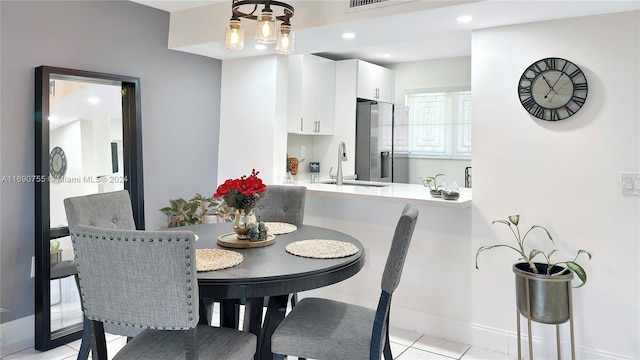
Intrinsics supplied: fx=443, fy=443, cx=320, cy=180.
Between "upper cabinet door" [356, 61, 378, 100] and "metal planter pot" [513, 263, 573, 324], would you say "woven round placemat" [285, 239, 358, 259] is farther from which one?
"upper cabinet door" [356, 61, 378, 100]

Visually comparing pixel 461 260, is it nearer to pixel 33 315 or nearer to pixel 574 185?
pixel 574 185

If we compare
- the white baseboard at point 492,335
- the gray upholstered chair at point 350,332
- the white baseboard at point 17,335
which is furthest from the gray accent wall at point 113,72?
the white baseboard at point 492,335

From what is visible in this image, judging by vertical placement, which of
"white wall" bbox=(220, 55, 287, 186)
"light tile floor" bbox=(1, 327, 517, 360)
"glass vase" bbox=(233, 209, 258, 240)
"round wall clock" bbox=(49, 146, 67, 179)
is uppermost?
"white wall" bbox=(220, 55, 287, 186)

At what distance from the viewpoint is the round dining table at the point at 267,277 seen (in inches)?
63.6

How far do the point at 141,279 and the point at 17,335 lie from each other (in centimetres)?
198

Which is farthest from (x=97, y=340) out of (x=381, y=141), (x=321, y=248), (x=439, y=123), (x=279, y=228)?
(x=439, y=123)

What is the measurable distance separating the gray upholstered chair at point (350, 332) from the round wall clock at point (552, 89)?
1253mm

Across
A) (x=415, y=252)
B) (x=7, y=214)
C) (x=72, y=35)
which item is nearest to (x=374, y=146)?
(x=415, y=252)

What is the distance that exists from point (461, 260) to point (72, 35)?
3015 millimetres

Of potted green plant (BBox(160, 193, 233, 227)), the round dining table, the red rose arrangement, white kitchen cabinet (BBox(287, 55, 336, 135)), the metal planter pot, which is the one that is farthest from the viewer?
white kitchen cabinet (BBox(287, 55, 336, 135))

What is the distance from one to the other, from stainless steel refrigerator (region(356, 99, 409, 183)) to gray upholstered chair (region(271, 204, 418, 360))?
295 cm

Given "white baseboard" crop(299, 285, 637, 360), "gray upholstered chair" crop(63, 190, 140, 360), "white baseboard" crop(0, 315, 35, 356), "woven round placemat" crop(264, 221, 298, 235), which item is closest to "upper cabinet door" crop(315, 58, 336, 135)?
"white baseboard" crop(299, 285, 637, 360)

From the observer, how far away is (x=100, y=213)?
7.50 feet

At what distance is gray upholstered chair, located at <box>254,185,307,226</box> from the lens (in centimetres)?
289
